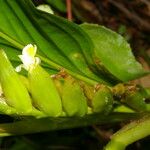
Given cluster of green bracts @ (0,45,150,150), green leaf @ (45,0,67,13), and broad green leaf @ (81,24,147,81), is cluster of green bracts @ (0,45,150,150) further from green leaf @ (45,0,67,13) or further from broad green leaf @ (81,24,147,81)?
green leaf @ (45,0,67,13)

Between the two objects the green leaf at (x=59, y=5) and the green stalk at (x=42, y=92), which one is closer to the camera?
the green stalk at (x=42, y=92)

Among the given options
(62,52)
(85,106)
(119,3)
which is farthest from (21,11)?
(119,3)

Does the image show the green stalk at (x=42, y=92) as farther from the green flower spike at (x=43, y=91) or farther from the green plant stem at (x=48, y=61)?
the green plant stem at (x=48, y=61)

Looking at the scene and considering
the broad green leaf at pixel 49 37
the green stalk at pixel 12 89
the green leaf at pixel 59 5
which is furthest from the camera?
the green leaf at pixel 59 5

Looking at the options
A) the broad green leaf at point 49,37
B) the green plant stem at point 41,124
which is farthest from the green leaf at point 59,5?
the green plant stem at point 41,124

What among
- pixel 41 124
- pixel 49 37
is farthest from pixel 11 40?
pixel 41 124

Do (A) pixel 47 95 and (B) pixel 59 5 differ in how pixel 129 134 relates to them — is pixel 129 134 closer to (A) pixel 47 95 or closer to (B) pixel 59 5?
(A) pixel 47 95

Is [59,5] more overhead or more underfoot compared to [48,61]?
more overhead
